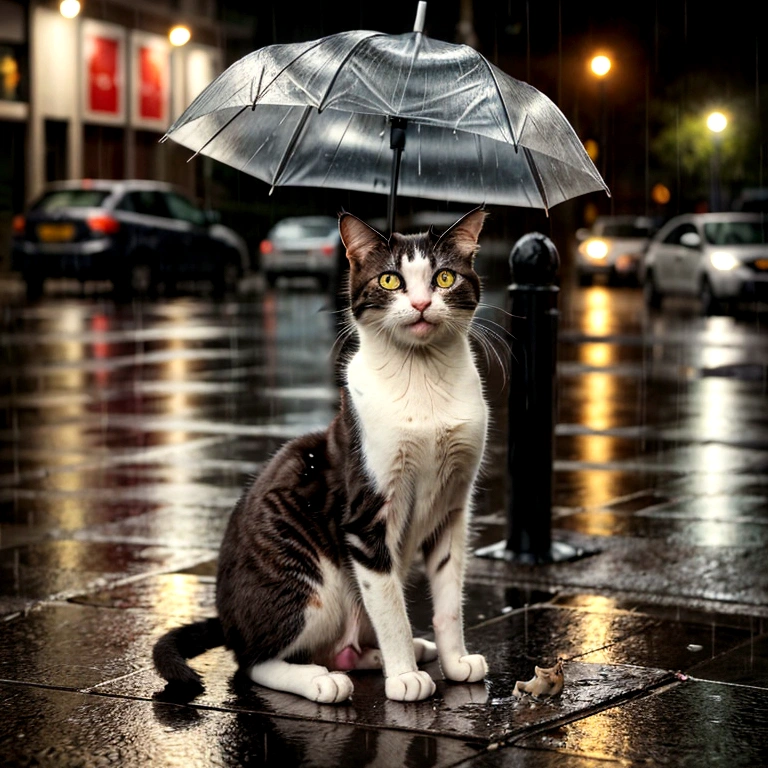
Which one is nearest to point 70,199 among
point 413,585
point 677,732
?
point 413,585

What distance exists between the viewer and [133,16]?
Answer: 4347cm

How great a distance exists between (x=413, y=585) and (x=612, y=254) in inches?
1192

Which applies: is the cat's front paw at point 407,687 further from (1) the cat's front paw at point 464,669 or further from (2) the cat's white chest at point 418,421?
(2) the cat's white chest at point 418,421

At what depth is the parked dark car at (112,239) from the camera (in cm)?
2606

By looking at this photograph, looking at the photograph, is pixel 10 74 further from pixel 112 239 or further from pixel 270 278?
pixel 112 239

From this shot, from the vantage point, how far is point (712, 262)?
24.2m

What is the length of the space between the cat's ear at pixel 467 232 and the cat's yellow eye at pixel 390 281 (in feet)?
0.60

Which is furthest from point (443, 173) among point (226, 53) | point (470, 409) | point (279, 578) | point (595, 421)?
point (226, 53)

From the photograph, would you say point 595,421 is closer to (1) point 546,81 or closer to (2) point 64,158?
(1) point 546,81

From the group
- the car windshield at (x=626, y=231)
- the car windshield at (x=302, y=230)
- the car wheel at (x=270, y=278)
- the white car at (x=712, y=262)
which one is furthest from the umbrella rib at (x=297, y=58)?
the car windshield at (x=626, y=231)

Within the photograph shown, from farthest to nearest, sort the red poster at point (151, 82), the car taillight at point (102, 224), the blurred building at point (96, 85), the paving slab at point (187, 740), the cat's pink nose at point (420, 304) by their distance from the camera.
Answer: the red poster at point (151, 82), the blurred building at point (96, 85), the car taillight at point (102, 224), the cat's pink nose at point (420, 304), the paving slab at point (187, 740)

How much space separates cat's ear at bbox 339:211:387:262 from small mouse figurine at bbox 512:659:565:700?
1.37m

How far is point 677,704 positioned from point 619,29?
34614 millimetres

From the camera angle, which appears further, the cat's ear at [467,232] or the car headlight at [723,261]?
the car headlight at [723,261]
